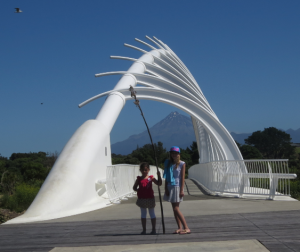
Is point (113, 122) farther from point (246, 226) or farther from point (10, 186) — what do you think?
point (246, 226)

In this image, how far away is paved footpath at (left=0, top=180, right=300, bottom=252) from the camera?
5371 mm

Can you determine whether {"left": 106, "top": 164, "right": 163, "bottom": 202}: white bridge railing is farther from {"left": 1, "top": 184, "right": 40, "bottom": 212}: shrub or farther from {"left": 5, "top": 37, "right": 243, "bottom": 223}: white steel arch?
{"left": 1, "top": 184, "right": 40, "bottom": 212}: shrub

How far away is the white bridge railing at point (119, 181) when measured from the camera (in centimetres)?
1294

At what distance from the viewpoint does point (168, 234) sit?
6.47 metres

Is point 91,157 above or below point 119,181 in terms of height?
above

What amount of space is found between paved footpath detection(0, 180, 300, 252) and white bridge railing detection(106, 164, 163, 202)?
3.65 meters

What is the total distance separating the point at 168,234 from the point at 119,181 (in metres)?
7.98

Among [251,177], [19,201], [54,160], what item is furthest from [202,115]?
[54,160]

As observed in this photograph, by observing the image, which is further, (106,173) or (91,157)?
(106,173)

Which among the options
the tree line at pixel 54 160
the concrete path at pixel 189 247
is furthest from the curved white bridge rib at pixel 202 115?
the concrete path at pixel 189 247

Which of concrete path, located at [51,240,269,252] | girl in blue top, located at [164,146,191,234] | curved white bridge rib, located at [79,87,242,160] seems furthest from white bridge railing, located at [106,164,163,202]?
concrete path, located at [51,240,269,252]

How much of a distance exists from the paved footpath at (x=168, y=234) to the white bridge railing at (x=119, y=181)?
12.0ft

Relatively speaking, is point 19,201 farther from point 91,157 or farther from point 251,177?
point 251,177

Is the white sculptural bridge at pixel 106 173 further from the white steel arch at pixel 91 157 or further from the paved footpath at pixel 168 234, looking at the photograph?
the paved footpath at pixel 168 234
